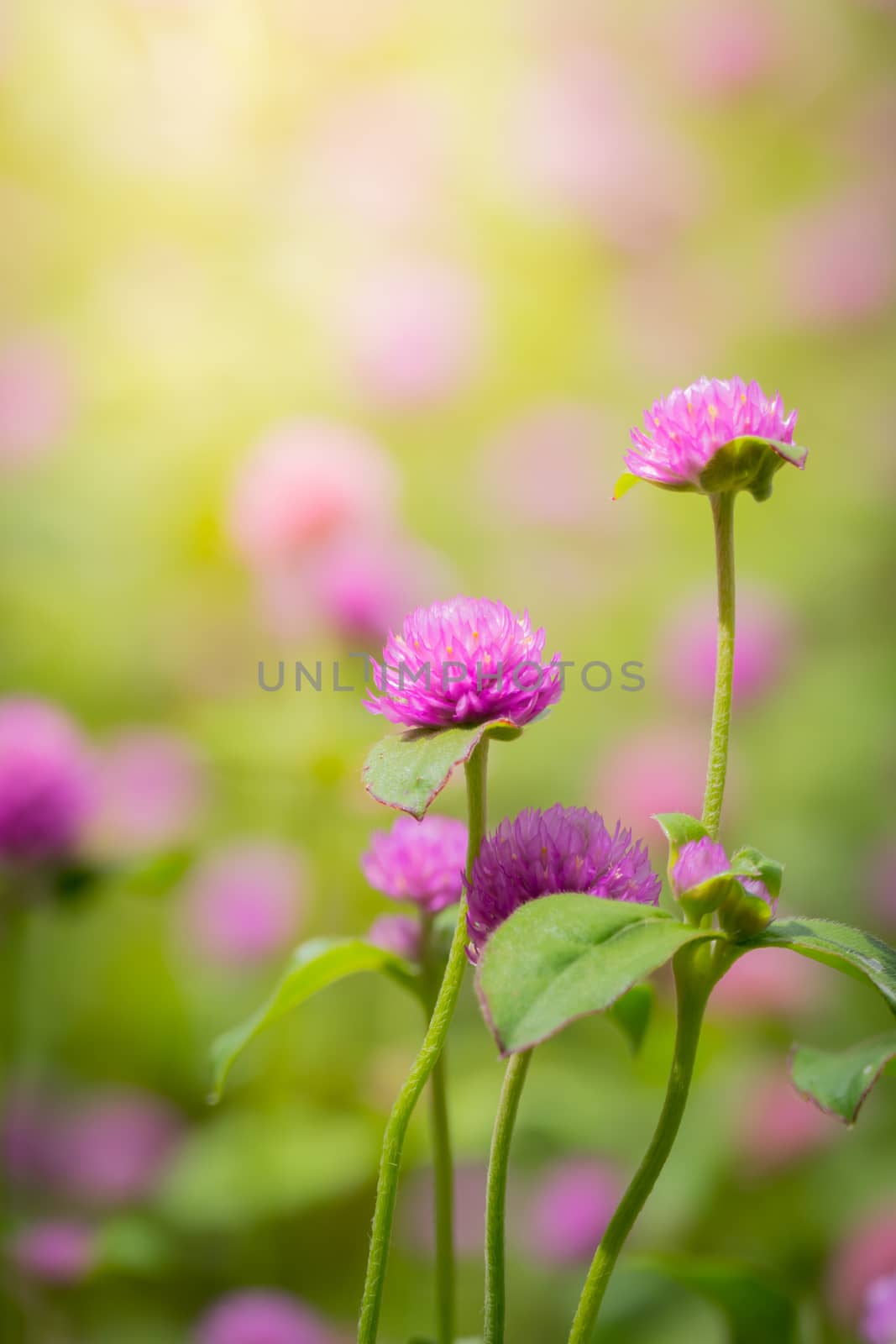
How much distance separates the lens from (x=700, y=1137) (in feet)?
2.87

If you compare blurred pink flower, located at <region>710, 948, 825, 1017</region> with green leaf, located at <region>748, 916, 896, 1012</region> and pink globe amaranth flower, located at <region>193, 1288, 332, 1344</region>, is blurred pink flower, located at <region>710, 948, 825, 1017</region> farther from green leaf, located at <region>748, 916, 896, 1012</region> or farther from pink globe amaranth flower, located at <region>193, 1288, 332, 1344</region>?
green leaf, located at <region>748, 916, 896, 1012</region>

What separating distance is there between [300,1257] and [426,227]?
4.26 ft

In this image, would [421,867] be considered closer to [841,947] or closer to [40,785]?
[841,947]

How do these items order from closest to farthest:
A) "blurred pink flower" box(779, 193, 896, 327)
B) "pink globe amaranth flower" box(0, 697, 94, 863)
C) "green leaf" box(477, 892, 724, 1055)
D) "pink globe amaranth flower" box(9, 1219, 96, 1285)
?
1. "green leaf" box(477, 892, 724, 1055)
2. "pink globe amaranth flower" box(9, 1219, 96, 1285)
3. "pink globe amaranth flower" box(0, 697, 94, 863)
4. "blurred pink flower" box(779, 193, 896, 327)

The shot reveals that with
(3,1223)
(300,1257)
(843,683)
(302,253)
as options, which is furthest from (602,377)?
(3,1223)

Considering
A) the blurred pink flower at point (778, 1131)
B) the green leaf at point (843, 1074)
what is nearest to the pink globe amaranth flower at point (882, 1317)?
the green leaf at point (843, 1074)

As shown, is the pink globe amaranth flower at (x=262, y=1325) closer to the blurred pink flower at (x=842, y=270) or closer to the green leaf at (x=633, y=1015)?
the green leaf at (x=633, y=1015)

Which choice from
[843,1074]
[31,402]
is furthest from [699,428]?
[31,402]

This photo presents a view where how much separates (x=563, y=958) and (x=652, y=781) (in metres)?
0.83

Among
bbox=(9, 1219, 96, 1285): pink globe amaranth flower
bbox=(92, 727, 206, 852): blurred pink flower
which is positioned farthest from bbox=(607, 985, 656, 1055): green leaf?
bbox=(92, 727, 206, 852): blurred pink flower

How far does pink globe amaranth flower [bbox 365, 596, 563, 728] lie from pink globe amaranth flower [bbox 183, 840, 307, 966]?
70cm

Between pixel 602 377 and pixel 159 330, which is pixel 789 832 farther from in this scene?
pixel 159 330

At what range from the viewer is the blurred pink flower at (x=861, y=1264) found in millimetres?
667

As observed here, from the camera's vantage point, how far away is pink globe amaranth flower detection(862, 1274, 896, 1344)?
0.41 meters
